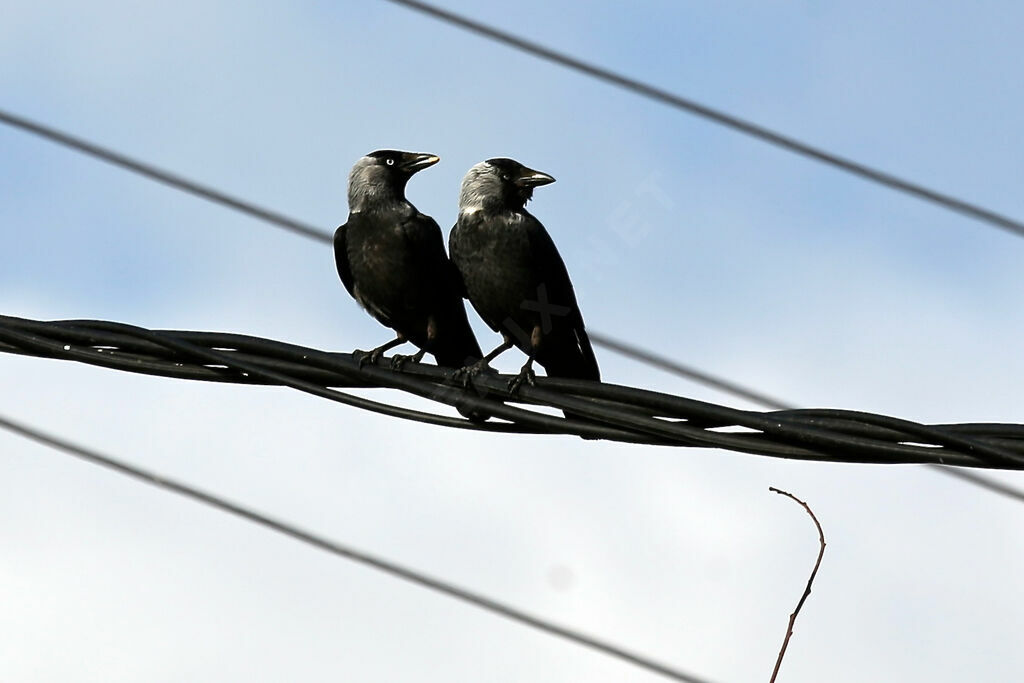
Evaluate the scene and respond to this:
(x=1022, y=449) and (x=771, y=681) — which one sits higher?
(x=1022, y=449)

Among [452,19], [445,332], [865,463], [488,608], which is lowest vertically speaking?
[488,608]

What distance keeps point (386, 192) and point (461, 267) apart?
58 centimetres

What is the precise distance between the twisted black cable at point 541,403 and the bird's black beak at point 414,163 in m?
2.05

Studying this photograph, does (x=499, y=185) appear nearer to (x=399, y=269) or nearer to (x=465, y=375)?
(x=399, y=269)

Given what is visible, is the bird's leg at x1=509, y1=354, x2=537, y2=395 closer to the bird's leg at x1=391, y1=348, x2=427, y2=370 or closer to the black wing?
the bird's leg at x1=391, y1=348, x2=427, y2=370

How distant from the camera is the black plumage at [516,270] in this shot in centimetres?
609

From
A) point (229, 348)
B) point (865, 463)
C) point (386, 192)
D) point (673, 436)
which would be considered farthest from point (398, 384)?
point (386, 192)

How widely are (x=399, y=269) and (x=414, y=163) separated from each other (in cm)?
68

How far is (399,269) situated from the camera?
20.4 ft

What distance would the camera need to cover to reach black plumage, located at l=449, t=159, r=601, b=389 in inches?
240

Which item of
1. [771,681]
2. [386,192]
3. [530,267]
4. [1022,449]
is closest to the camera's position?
[1022,449]

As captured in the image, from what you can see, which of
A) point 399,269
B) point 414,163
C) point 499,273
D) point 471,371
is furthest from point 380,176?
point 471,371

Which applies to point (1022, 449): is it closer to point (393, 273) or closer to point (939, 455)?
point (939, 455)

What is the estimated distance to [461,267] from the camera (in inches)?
244
